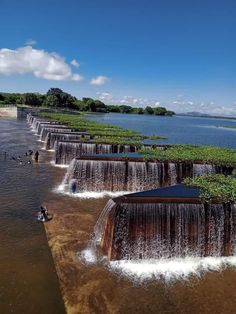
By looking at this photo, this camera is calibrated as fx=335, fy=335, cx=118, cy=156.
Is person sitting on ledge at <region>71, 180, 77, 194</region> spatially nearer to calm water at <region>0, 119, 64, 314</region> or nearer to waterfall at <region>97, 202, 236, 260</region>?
calm water at <region>0, 119, 64, 314</region>

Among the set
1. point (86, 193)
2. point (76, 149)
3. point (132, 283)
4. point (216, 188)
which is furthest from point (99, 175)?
point (132, 283)

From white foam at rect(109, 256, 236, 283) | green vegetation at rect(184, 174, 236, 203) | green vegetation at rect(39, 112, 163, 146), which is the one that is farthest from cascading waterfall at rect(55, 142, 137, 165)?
white foam at rect(109, 256, 236, 283)

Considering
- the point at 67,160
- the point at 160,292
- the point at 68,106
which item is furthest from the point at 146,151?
the point at 68,106

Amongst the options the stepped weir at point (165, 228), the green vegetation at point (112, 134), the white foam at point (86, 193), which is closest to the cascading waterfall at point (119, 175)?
the white foam at point (86, 193)

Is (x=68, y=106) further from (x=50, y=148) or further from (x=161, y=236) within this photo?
(x=161, y=236)

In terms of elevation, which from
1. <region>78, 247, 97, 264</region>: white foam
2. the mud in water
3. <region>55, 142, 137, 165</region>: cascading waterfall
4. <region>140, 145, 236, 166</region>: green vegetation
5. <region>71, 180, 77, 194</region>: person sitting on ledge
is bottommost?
the mud in water

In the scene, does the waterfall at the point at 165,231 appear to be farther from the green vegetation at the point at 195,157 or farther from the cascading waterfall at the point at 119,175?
the green vegetation at the point at 195,157
